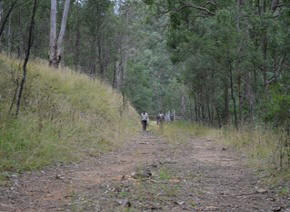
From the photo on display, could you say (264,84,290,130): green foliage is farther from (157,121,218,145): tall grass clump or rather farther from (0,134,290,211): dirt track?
(157,121,218,145): tall grass clump

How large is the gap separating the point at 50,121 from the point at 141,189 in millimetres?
4890

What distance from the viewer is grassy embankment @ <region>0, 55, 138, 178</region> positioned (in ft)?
25.0

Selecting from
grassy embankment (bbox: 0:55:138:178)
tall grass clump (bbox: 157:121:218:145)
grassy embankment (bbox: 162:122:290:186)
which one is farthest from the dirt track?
tall grass clump (bbox: 157:121:218:145)

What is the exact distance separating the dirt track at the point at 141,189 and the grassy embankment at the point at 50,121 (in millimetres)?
541

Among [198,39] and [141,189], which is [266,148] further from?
[198,39]

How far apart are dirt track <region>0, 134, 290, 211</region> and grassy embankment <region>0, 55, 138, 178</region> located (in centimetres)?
54

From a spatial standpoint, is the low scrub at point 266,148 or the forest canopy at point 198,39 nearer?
the low scrub at point 266,148

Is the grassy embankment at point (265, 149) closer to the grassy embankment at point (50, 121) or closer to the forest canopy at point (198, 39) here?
the forest canopy at point (198, 39)

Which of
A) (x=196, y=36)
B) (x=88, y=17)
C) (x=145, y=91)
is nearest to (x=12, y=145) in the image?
(x=196, y=36)

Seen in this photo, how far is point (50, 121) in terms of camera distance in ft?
32.2

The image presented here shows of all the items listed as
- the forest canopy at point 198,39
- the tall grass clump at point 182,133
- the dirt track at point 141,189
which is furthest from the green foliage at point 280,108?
the tall grass clump at point 182,133

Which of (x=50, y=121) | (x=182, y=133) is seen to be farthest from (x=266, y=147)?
(x=182, y=133)

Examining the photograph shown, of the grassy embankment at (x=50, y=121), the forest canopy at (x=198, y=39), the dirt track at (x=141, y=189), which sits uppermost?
the forest canopy at (x=198, y=39)

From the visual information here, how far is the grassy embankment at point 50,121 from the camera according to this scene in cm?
762
